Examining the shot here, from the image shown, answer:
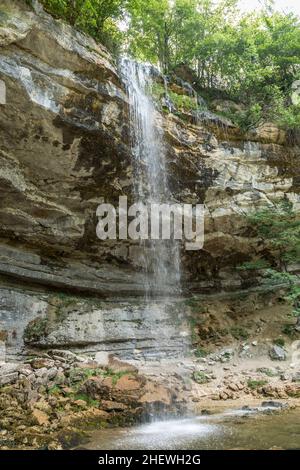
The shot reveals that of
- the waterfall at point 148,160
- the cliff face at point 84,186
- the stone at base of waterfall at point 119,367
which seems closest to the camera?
the stone at base of waterfall at point 119,367

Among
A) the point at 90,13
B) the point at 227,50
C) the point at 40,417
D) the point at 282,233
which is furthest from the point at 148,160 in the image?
the point at 40,417

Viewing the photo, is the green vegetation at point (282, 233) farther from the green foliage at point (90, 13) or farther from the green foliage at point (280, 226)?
the green foliage at point (90, 13)

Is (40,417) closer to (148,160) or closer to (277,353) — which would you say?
(148,160)

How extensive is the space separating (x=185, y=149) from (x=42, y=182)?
4.31 m

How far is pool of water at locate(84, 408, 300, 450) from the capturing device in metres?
4.85

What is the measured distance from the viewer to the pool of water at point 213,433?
15.9ft

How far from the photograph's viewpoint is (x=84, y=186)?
10.5 m

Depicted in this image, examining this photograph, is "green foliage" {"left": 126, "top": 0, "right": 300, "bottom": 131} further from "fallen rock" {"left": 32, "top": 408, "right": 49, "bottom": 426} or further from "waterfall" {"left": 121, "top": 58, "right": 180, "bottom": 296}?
"fallen rock" {"left": 32, "top": 408, "right": 49, "bottom": 426}

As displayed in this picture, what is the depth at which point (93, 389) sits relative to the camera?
733 cm

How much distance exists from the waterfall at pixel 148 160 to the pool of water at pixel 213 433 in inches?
243

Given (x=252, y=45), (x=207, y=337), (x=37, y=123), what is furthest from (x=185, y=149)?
(x=207, y=337)

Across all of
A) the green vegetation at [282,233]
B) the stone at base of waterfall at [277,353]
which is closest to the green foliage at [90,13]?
the green vegetation at [282,233]

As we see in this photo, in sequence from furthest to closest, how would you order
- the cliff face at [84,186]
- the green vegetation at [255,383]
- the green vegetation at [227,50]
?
the green vegetation at [227,50] < the green vegetation at [255,383] < the cliff face at [84,186]

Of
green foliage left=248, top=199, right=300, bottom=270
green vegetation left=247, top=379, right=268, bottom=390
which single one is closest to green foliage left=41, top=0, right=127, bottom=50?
green foliage left=248, top=199, right=300, bottom=270
